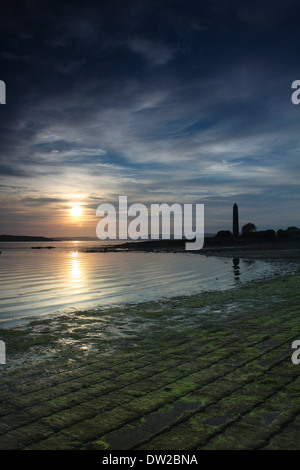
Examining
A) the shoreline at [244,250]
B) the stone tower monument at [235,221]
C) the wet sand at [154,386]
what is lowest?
the shoreline at [244,250]

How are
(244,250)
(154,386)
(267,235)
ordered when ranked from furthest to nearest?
(267,235), (244,250), (154,386)

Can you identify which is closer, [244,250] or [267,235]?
[244,250]

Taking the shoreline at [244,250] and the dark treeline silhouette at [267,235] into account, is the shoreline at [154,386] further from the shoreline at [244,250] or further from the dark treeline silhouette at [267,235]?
the dark treeline silhouette at [267,235]

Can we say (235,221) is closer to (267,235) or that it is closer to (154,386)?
(267,235)

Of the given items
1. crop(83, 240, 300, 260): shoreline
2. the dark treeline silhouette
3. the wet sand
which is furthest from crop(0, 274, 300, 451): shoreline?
the dark treeline silhouette

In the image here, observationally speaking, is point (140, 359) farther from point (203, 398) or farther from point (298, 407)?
point (298, 407)

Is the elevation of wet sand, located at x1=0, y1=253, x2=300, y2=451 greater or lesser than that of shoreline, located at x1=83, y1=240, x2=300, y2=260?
greater

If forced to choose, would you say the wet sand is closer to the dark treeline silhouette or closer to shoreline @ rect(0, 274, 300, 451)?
shoreline @ rect(0, 274, 300, 451)

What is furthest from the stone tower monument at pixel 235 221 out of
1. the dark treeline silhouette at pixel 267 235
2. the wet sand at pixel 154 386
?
the wet sand at pixel 154 386

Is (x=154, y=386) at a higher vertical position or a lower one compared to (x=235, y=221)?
lower

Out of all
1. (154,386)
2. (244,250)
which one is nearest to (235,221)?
(244,250)

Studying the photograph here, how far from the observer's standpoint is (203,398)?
4094mm

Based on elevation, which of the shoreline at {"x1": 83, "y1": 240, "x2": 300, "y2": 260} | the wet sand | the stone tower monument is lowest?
the shoreline at {"x1": 83, "y1": 240, "x2": 300, "y2": 260}
